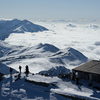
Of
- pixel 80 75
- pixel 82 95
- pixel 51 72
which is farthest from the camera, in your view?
pixel 51 72

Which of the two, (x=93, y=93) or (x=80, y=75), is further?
(x=80, y=75)

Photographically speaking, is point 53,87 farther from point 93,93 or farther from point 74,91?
point 93,93

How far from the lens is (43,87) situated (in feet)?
71.8

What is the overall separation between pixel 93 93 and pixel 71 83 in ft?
13.6

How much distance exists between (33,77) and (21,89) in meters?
3.49

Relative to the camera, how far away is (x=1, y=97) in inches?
818

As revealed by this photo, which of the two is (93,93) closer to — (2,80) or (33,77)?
(33,77)

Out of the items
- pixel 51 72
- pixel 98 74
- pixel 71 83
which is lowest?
pixel 51 72

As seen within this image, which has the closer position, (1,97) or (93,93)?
(93,93)

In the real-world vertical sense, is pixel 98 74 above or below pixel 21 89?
above

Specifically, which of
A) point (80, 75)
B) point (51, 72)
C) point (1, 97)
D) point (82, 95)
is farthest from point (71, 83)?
point (51, 72)

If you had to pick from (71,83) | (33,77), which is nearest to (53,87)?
(71,83)

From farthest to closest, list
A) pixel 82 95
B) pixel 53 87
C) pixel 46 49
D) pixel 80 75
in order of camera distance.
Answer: pixel 46 49, pixel 80 75, pixel 53 87, pixel 82 95

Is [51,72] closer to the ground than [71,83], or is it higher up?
closer to the ground
